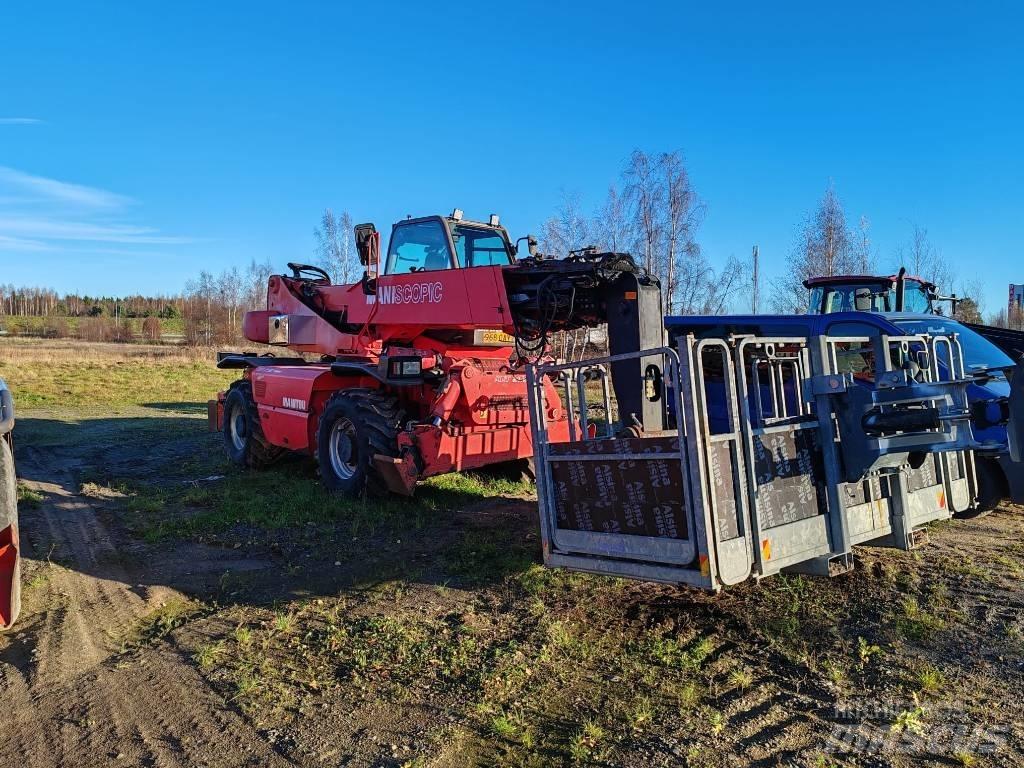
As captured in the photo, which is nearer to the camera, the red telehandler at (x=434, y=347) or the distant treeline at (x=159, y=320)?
the red telehandler at (x=434, y=347)

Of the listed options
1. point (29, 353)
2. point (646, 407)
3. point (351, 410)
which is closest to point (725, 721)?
point (646, 407)

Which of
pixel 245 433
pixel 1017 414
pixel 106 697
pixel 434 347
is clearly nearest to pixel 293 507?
pixel 434 347

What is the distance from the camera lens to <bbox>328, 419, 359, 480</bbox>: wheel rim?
8195 millimetres

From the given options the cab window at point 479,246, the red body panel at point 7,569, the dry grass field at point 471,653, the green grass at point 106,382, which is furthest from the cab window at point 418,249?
the green grass at point 106,382

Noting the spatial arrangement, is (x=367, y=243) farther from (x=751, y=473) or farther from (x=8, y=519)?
(x=751, y=473)

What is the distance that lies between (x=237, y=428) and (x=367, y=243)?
400 centimetres

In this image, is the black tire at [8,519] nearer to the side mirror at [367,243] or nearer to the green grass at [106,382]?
the side mirror at [367,243]

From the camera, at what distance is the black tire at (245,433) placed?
405 inches

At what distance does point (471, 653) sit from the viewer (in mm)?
4281

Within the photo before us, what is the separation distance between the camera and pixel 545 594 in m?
5.18

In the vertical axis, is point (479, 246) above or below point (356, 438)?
above

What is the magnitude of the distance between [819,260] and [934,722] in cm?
2563

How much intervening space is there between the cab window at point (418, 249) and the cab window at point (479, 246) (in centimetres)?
16

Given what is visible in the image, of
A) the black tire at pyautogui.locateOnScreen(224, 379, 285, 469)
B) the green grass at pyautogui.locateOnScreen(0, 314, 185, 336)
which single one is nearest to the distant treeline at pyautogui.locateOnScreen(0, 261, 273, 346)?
the green grass at pyautogui.locateOnScreen(0, 314, 185, 336)
